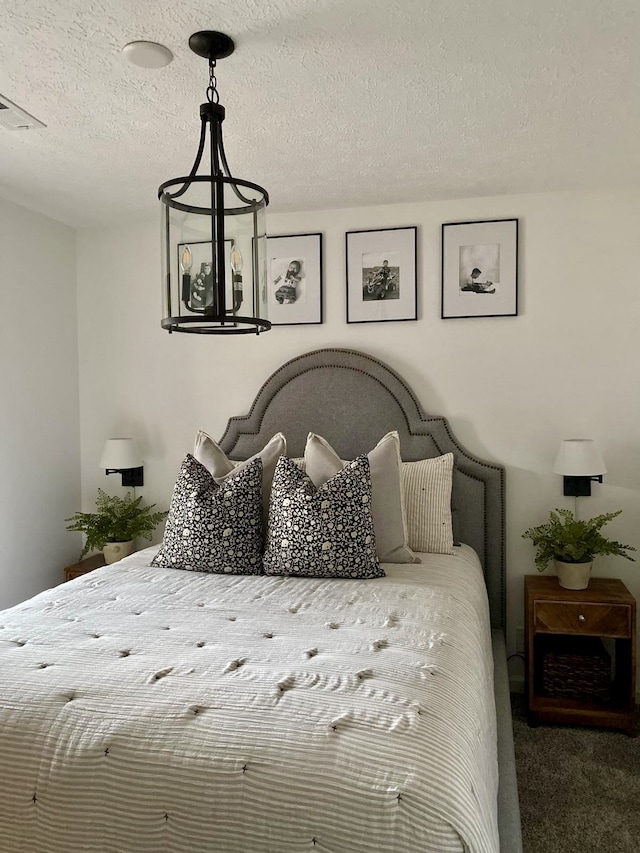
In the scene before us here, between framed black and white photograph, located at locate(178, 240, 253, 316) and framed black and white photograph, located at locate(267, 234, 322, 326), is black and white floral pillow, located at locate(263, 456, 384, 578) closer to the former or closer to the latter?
framed black and white photograph, located at locate(178, 240, 253, 316)

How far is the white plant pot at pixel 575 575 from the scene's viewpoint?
2984 millimetres

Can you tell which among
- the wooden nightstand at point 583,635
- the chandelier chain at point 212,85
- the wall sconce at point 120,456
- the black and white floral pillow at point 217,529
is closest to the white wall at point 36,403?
the wall sconce at point 120,456

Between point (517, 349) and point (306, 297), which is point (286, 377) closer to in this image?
point (306, 297)

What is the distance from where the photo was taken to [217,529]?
106 inches

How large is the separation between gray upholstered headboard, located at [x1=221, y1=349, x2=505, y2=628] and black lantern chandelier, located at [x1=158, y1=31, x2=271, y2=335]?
164 cm

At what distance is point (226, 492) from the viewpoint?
276cm

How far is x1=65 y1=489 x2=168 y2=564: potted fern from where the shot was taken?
351 centimetres

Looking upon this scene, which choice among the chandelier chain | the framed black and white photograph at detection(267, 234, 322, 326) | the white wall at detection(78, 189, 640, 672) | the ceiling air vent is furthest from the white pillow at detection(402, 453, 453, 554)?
the ceiling air vent

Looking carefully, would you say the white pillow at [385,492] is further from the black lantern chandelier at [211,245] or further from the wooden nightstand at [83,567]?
the wooden nightstand at [83,567]

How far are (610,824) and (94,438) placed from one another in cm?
317

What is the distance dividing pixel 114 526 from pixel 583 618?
2.36 m

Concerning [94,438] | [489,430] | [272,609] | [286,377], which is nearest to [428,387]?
[489,430]

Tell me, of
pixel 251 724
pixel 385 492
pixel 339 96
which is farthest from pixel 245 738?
pixel 339 96

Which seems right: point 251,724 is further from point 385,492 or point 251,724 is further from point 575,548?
point 575,548
